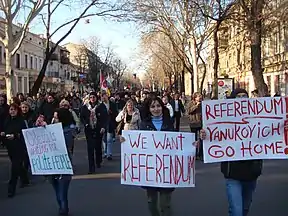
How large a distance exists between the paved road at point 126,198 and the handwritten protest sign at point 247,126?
1.72 metres

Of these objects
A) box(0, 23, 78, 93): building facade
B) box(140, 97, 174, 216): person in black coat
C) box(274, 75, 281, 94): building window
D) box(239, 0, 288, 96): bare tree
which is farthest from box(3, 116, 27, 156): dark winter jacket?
box(0, 23, 78, 93): building facade

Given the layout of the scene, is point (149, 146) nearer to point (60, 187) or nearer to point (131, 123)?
point (60, 187)

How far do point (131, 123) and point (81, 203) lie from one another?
3472mm

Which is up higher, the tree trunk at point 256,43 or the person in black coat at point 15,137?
the tree trunk at point 256,43

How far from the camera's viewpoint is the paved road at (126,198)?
7.55 metres

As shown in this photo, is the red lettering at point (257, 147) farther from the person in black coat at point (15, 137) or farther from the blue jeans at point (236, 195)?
the person in black coat at point (15, 137)

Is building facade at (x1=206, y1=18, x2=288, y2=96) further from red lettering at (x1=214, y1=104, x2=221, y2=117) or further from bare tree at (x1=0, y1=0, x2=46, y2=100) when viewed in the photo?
red lettering at (x1=214, y1=104, x2=221, y2=117)

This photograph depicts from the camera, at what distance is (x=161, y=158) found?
5926 mm

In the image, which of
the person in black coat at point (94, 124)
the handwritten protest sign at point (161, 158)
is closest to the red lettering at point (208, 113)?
the handwritten protest sign at point (161, 158)

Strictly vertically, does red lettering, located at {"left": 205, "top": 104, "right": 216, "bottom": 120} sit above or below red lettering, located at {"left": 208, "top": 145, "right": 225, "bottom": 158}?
above

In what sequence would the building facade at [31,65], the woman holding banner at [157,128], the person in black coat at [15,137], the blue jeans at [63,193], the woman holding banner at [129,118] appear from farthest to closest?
the building facade at [31,65] < the woman holding banner at [129,118] < the person in black coat at [15,137] < the blue jeans at [63,193] < the woman holding banner at [157,128]

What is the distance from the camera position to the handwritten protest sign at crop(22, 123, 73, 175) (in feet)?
24.5

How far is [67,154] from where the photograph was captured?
7.55m

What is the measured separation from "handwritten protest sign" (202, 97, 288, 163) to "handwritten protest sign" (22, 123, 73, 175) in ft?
8.12
